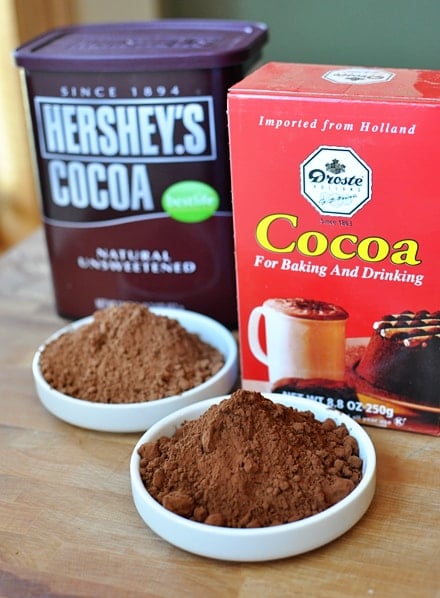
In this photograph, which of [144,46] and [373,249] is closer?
[373,249]

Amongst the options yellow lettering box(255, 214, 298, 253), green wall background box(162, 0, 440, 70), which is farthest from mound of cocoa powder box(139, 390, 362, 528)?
green wall background box(162, 0, 440, 70)

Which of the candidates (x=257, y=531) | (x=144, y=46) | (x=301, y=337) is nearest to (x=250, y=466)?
(x=257, y=531)

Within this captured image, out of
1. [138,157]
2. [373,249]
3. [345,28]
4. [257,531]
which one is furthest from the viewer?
[345,28]

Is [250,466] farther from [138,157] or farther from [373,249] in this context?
[138,157]

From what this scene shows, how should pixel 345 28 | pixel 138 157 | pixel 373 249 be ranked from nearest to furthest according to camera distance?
pixel 373 249 → pixel 138 157 → pixel 345 28

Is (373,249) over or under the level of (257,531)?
over

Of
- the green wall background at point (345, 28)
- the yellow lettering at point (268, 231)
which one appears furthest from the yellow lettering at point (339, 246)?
the green wall background at point (345, 28)

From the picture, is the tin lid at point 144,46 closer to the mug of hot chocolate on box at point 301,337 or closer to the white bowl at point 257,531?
the mug of hot chocolate on box at point 301,337

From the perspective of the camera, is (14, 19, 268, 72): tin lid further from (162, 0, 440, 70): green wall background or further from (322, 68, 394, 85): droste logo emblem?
(162, 0, 440, 70): green wall background
